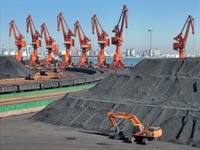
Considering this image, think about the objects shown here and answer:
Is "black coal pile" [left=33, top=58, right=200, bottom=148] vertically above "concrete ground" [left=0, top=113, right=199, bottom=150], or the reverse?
"black coal pile" [left=33, top=58, right=200, bottom=148]

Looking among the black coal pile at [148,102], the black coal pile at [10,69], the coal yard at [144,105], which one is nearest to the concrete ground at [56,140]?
the coal yard at [144,105]

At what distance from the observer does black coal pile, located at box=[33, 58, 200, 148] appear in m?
29.8

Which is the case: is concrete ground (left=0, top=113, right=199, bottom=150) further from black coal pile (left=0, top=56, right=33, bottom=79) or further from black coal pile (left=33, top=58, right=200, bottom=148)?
black coal pile (left=0, top=56, right=33, bottom=79)

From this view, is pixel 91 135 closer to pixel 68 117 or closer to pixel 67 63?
pixel 68 117

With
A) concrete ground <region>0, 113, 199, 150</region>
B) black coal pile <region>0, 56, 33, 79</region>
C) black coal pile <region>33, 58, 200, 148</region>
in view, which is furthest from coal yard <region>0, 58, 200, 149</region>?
black coal pile <region>0, 56, 33, 79</region>

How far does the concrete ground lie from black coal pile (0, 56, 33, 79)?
38315mm

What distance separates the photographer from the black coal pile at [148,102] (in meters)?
29.8

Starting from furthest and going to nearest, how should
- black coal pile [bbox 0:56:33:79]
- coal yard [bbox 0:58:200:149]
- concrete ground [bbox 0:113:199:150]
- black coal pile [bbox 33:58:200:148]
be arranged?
black coal pile [bbox 0:56:33:79]
black coal pile [bbox 33:58:200:148]
coal yard [bbox 0:58:200:149]
concrete ground [bbox 0:113:199:150]

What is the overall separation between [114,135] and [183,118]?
6.13 meters

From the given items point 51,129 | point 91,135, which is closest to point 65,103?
point 51,129

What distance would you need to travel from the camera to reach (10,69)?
7412 cm

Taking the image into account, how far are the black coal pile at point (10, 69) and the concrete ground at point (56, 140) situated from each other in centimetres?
3832

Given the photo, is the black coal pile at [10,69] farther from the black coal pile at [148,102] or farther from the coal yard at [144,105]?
the black coal pile at [148,102]

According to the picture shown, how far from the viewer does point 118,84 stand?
4338 centimetres
